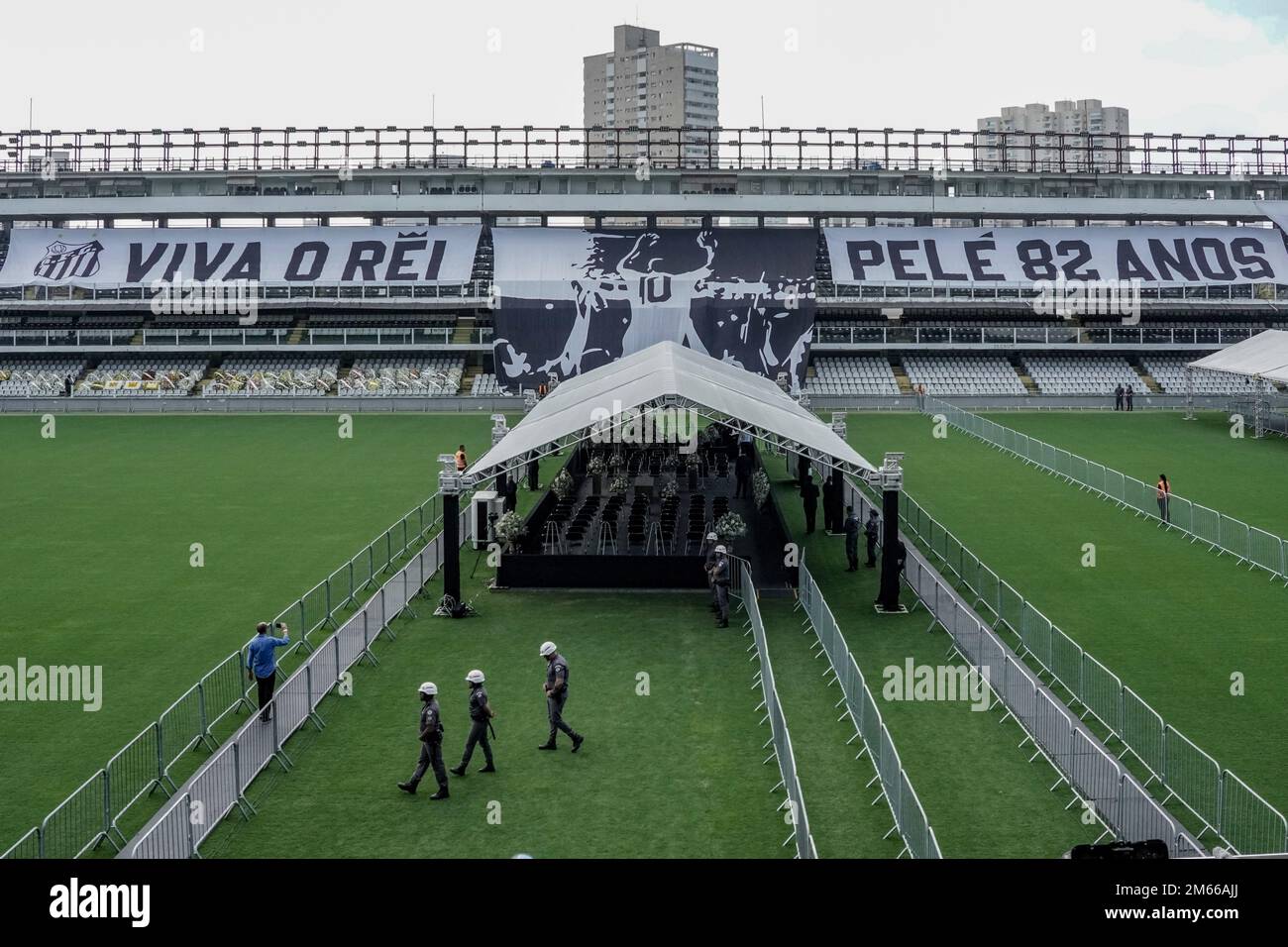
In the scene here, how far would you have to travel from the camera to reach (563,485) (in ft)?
119

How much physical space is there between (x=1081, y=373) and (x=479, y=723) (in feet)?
207

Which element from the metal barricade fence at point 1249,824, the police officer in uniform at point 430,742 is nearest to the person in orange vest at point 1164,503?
the metal barricade fence at point 1249,824

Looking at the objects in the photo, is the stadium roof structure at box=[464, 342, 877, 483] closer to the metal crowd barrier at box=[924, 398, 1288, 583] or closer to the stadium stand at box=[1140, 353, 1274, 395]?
the metal crowd barrier at box=[924, 398, 1288, 583]

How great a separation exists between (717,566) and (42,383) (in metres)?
54.9

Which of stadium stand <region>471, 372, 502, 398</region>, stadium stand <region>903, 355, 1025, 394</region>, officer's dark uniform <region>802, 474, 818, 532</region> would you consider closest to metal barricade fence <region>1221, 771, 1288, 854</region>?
officer's dark uniform <region>802, 474, 818, 532</region>

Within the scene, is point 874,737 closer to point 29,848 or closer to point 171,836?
point 171,836

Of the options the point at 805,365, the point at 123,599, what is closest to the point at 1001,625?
the point at 123,599

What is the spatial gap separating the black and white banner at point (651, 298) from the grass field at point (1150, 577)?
65.4 feet

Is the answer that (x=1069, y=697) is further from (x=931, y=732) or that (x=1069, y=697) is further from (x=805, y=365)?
(x=805, y=365)

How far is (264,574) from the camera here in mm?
28812

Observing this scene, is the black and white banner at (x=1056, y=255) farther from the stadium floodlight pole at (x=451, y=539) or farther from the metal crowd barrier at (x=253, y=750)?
the metal crowd barrier at (x=253, y=750)

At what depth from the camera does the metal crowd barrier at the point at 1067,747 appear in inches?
556

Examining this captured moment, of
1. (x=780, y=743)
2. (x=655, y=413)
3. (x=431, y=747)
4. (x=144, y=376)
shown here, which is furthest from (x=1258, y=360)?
(x=144, y=376)
